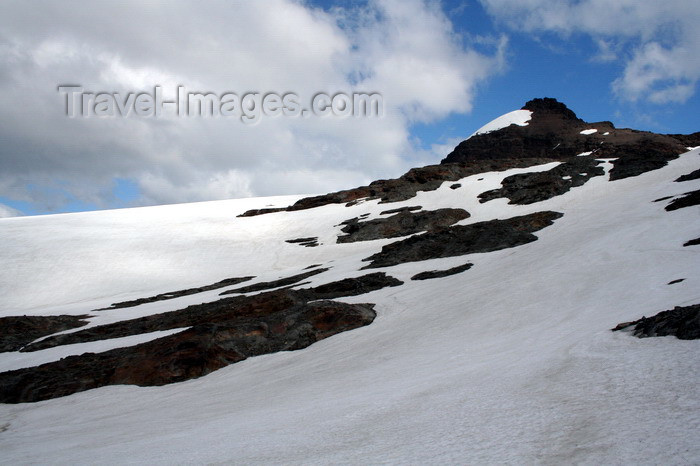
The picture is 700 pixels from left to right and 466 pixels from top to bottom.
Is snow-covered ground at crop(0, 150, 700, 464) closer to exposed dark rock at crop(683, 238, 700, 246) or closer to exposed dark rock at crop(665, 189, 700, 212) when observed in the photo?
exposed dark rock at crop(683, 238, 700, 246)

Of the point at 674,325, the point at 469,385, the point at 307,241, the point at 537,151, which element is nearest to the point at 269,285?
the point at 307,241

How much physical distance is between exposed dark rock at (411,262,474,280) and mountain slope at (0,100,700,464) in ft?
2.15

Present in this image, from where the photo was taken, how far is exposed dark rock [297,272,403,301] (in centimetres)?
2399

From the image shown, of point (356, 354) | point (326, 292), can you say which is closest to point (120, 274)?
point (326, 292)

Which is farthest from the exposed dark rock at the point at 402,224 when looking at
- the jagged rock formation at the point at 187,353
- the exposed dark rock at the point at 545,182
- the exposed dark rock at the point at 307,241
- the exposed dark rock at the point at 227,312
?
the jagged rock formation at the point at 187,353

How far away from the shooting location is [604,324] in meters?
9.73

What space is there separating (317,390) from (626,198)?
32.8 metres

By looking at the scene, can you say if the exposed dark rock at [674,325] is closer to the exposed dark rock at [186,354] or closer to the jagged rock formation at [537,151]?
the exposed dark rock at [186,354]

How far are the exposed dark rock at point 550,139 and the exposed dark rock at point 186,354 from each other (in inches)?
3611

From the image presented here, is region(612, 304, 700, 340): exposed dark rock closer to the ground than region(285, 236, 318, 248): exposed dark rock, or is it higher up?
closer to the ground

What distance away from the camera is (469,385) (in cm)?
752

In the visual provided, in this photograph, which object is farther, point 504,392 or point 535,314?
point 535,314

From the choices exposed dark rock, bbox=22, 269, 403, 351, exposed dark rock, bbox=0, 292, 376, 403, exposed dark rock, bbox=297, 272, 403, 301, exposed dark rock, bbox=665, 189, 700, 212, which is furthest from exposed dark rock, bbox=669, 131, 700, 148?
exposed dark rock, bbox=0, 292, 376, 403

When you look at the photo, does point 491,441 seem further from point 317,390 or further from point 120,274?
point 120,274
